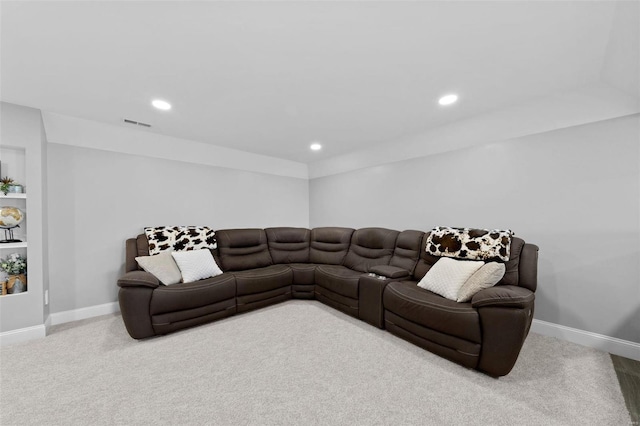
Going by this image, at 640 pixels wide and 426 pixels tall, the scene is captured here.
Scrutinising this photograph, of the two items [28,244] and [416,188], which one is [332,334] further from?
[28,244]

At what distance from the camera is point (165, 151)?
3562 millimetres

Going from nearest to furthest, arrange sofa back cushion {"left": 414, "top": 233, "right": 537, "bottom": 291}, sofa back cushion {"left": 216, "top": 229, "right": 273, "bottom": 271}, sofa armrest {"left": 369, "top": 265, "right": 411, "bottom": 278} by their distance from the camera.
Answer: sofa back cushion {"left": 414, "top": 233, "right": 537, "bottom": 291}
sofa armrest {"left": 369, "top": 265, "right": 411, "bottom": 278}
sofa back cushion {"left": 216, "top": 229, "right": 273, "bottom": 271}

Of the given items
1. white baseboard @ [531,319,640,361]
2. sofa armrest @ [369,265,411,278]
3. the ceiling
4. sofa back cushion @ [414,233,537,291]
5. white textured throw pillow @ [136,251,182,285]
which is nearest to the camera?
the ceiling

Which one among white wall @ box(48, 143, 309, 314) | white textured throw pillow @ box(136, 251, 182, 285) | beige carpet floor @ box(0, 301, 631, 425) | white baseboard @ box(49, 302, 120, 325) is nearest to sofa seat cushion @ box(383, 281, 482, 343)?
beige carpet floor @ box(0, 301, 631, 425)

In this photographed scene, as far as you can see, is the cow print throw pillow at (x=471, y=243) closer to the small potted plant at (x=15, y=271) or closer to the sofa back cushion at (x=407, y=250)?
the sofa back cushion at (x=407, y=250)

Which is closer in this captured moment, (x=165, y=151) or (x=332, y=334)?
(x=332, y=334)

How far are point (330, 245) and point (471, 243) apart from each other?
81.5 inches

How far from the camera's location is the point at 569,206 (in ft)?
7.82

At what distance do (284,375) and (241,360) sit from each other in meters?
0.44

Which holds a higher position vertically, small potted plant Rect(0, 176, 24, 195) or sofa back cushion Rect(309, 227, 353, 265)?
small potted plant Rect(0, 176, 24, 195)

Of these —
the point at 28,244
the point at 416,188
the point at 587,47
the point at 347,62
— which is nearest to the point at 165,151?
the point at 28,244

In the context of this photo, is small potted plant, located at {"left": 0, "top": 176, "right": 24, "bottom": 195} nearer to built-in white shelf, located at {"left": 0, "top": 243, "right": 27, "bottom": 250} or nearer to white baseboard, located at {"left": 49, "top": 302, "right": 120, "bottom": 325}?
built-in white shelf, located at {"left": 0, "top": 243, "right": 27, "bottom": 250}

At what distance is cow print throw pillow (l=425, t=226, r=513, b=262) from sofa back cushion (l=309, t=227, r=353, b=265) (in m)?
1.38

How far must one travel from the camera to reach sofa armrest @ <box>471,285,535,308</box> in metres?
1.73
